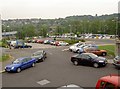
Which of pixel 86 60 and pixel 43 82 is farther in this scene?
pixel 86 60

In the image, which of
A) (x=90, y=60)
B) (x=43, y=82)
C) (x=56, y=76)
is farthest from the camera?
(x=90, y=60)

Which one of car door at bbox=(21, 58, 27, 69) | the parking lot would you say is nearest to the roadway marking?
the parking lot

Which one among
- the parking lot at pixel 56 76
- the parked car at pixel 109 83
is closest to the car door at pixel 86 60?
the parking lot at pixel 56 76

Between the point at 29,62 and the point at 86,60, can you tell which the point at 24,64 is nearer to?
the point at 29,62

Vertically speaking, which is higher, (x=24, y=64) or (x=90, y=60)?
(x=90, y=60)

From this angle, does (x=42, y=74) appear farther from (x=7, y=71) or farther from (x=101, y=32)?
(x=101, y=32)

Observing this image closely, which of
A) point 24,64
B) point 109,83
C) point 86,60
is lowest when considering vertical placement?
point 24,64

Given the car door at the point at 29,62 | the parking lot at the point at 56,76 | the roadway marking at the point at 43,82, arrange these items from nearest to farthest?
1. the parking lot at the point at 56,76
2. the roadway marking at the point at 43,82
3. the car door at the point at 29,62

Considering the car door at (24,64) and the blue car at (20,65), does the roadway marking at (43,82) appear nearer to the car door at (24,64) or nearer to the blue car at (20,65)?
the blue car at (20,65)

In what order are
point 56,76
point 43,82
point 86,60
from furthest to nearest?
point 86,60, point 56,76, point 43,82

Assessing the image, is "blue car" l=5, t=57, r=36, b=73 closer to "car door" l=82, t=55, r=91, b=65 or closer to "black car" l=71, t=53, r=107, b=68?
"black car" l=71, t=53, r=107, b=68

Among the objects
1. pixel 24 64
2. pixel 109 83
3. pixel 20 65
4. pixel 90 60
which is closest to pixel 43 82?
pixel 20 65

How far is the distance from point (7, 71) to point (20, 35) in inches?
3141

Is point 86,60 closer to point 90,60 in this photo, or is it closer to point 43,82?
point 90,60
